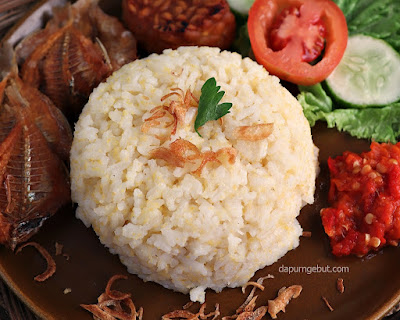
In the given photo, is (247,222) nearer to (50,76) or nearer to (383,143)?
(383,143)

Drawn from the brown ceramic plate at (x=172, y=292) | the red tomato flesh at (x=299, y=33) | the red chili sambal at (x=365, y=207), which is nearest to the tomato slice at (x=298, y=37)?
the red tomato flesh at (x=299, y=33)

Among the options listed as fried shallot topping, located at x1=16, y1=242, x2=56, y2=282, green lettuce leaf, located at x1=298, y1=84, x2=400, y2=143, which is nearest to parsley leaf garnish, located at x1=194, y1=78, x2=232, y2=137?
green lettuce leaf, located at x1=298, y1=84, x2=400, y2=143

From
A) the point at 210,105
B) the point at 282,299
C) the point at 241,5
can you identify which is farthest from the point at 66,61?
the point at 282,299

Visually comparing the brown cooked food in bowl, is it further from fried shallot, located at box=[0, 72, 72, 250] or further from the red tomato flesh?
fried shallot, located at box=[0, 72, 72, 250]

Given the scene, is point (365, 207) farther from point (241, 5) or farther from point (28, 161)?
point (28, 161)

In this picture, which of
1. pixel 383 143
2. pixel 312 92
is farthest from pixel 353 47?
pixel 383 143
